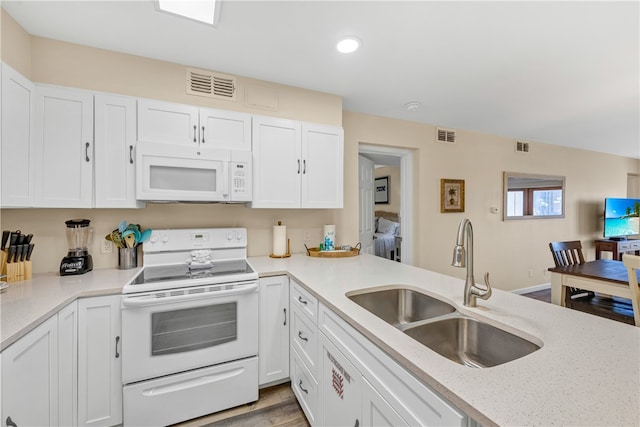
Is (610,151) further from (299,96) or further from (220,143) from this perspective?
(220,143)

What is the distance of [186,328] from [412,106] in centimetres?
287

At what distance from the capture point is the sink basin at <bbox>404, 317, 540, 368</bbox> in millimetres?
1069

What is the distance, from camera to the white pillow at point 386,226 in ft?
16.7

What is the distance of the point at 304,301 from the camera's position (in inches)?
68.5

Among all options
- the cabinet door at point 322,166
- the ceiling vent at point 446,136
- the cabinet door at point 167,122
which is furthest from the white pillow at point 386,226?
the cabinet door at point 167,122

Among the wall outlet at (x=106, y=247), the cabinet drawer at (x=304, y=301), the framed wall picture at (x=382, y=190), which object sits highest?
the framed wall picture at (x=382, y=190)

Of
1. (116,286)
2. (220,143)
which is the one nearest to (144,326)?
(116,286)

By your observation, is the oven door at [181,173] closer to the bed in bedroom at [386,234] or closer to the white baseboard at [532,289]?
the bed in bedroom at [386,234]

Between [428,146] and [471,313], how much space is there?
109 inches

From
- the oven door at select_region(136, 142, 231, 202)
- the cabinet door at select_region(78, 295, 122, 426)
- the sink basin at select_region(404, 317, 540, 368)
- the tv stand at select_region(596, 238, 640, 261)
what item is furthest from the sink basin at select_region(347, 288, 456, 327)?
the tv stand at select_region(596, 238, 640, 261)

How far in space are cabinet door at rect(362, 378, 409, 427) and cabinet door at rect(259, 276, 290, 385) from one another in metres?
1.02

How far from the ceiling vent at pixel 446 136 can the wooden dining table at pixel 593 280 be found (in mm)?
1920

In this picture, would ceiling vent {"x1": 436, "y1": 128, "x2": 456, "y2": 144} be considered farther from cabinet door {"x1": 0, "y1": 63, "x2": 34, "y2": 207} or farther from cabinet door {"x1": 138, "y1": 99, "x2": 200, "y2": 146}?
cabinet door {"x1": 0, "y1": 63, "x2": 34, "y2": 207}

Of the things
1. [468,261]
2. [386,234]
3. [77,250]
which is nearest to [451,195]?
[386,234]
